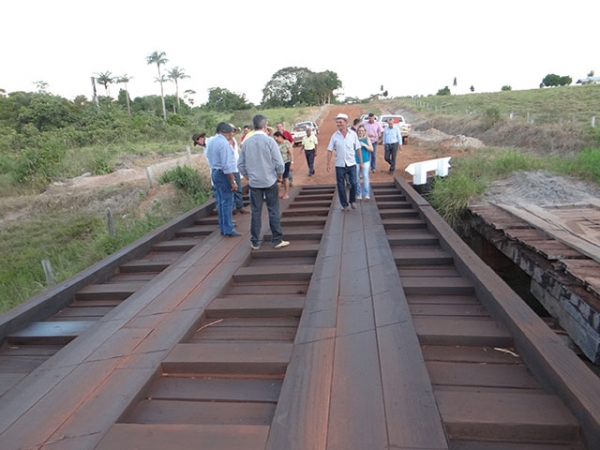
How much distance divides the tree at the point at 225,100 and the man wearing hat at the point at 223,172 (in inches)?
2745

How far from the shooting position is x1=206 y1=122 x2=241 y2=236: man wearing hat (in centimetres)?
552

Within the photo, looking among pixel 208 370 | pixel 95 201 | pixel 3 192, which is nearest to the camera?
pixel 208 370

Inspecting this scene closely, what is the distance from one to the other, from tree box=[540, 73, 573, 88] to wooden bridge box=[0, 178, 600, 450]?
244ft

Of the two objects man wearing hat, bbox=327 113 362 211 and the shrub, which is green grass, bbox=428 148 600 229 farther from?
the shrub

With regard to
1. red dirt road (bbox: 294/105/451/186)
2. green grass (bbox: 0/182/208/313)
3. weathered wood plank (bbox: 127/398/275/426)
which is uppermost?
red dirt road (bbox: 294/105/451/186)

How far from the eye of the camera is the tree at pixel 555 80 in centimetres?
6444

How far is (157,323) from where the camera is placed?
3365 millimetres

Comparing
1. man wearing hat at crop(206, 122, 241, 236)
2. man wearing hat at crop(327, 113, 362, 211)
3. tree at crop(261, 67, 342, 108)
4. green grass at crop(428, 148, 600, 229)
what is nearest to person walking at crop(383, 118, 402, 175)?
green grass at crop(428, 148, 600, 229)

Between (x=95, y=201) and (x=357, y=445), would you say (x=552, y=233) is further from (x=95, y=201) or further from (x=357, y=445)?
(x=95, y=201)

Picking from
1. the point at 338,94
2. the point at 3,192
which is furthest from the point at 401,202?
the point at 338,94

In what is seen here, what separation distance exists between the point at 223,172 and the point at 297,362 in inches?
141

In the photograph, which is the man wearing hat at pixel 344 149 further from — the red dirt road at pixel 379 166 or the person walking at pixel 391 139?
the person walking at pixel 391 139

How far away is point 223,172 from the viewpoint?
222 inches

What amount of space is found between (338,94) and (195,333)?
9089 centimetres
